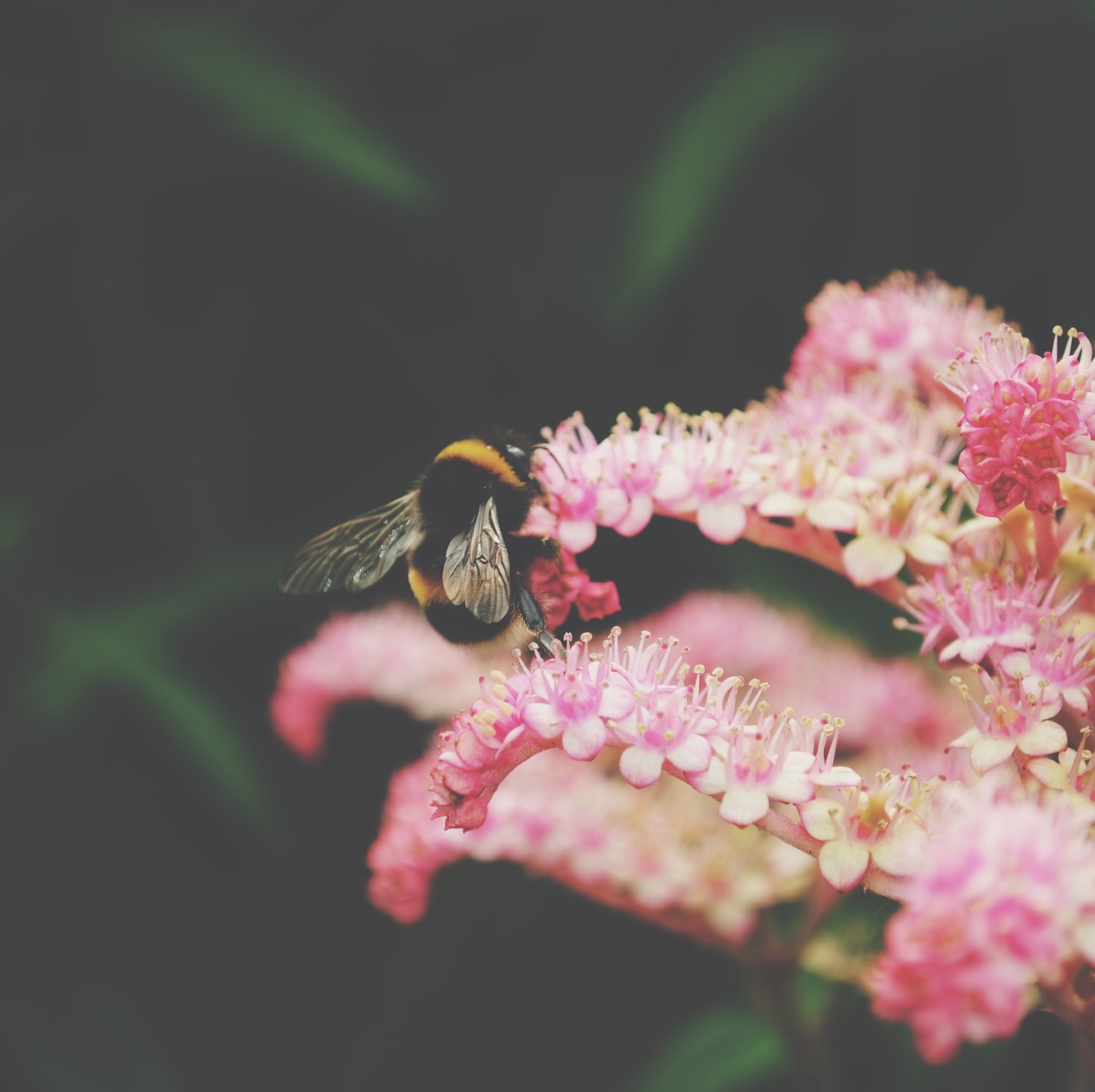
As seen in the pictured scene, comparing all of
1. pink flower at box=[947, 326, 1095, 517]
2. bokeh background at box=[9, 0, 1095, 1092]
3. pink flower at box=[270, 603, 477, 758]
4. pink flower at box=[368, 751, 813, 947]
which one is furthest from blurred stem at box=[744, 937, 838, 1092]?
pink flower at box=[947, 326, 1095, 517]

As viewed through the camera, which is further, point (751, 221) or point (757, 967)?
point (751, 221)

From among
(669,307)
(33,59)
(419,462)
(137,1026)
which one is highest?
(669,307)

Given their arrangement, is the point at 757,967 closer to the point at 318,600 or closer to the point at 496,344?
the point at 318,600

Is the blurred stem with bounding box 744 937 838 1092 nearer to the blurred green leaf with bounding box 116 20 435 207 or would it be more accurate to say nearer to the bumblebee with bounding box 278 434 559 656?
the bumblebee with bounding box 278 434 559 656

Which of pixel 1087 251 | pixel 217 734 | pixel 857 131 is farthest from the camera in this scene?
pixel 857 131

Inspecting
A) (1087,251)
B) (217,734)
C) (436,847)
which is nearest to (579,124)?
(1087,251)

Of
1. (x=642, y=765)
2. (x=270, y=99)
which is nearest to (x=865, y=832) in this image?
(x=642, y=765)

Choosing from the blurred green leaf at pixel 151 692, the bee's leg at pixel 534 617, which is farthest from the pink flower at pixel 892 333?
the blurred green leaf at pixel 151 692
